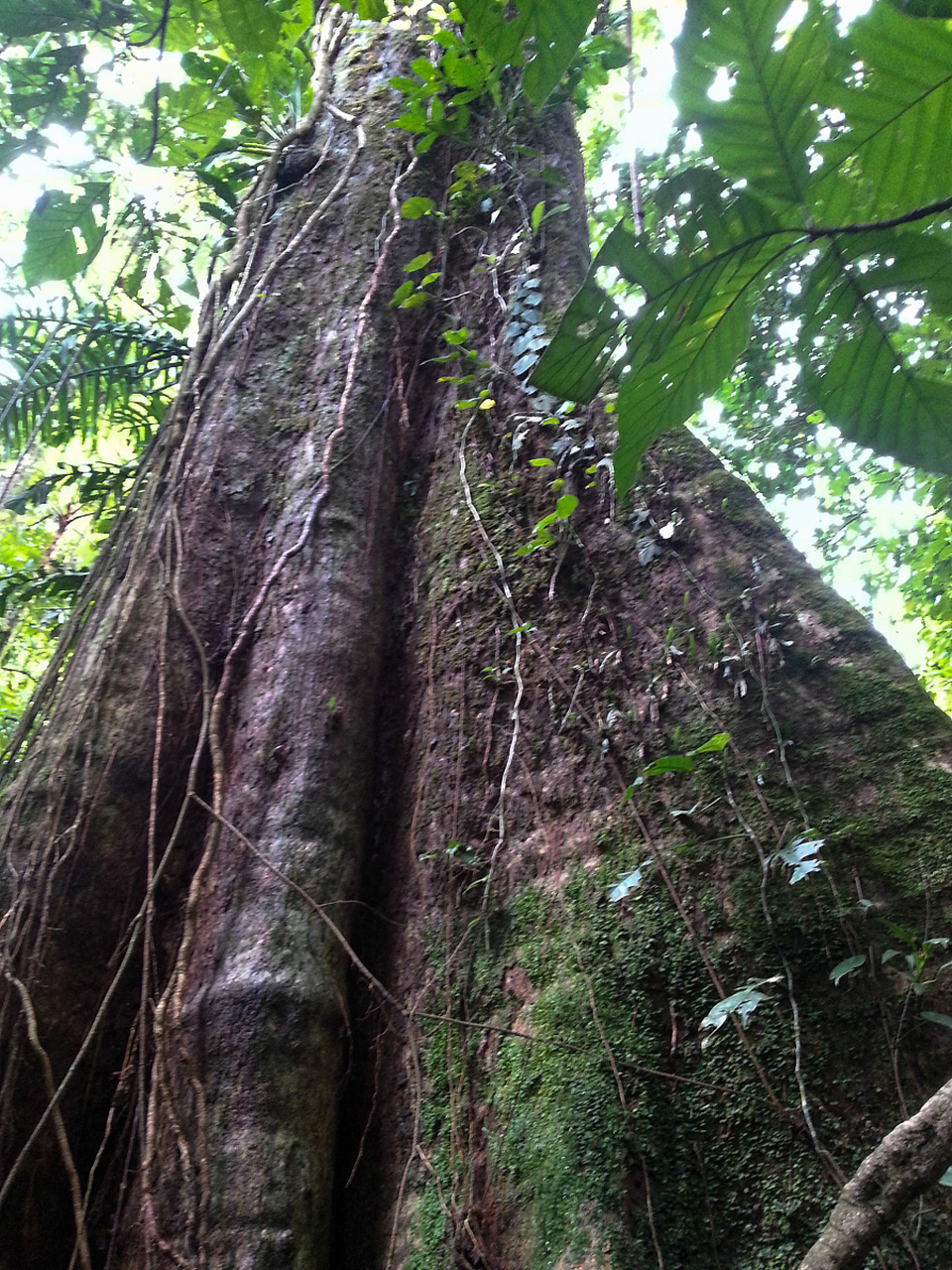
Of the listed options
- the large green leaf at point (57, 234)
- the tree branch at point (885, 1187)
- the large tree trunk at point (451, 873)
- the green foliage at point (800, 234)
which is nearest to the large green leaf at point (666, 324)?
the green foliage at point (800, 234)

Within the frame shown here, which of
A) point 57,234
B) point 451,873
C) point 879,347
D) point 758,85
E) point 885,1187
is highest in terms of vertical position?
point 57,234

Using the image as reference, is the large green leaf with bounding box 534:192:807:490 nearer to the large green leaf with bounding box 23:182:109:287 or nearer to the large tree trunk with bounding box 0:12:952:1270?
the large tree trunk with bounding box 0:12:952:1270

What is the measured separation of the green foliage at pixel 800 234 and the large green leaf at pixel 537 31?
11cm

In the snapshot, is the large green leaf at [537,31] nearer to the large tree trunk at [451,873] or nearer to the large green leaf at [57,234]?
the large tree trunk at [451,873]

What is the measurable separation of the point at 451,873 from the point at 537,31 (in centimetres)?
153

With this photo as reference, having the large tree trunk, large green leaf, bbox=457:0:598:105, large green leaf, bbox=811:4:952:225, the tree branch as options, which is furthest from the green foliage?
the large tree trunk

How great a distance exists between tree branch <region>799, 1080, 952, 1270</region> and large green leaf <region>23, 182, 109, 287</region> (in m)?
2.66

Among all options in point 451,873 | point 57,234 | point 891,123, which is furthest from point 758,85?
point 57,234

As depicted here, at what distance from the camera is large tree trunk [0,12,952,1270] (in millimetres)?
1304

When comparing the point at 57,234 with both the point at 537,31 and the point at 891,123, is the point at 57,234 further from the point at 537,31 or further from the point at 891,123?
the point at 891,123

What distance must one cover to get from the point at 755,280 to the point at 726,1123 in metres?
1.21

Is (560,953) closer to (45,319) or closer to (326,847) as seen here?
(326,847)

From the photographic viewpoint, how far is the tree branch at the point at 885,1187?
74 centimetres

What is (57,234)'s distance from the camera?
239cm
